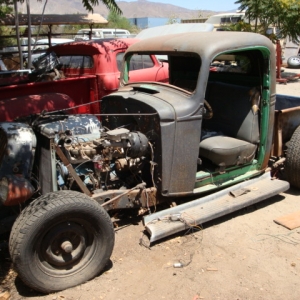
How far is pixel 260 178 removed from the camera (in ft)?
14.8

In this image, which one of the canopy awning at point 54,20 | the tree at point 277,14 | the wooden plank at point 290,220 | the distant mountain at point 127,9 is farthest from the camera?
the distant mountain at point 127,9

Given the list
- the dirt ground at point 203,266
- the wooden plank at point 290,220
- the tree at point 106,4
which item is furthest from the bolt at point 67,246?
the tree at point 106,4

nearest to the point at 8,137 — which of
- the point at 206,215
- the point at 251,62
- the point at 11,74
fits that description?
the point at 206,215

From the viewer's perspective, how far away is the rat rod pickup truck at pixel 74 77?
5.78 m

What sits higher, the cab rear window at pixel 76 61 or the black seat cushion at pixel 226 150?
the cab rear window at pixel 76 61

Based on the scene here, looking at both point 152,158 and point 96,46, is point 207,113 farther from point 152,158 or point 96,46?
point 96,46

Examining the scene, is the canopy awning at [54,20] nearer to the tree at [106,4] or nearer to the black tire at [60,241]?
the tree at [106,4]

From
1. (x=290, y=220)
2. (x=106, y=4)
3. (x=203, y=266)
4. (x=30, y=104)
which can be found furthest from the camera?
(x=106, y=4)

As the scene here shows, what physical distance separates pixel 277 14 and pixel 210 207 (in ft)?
37.9

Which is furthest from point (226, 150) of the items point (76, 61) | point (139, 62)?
point (76, 61)

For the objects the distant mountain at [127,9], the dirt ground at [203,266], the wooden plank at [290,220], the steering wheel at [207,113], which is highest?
the distant mountain at [127,9]

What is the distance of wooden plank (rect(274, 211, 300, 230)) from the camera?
399 cm

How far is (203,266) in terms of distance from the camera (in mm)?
3389

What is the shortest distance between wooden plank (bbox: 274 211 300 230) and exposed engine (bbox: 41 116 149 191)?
1525 millimetres
